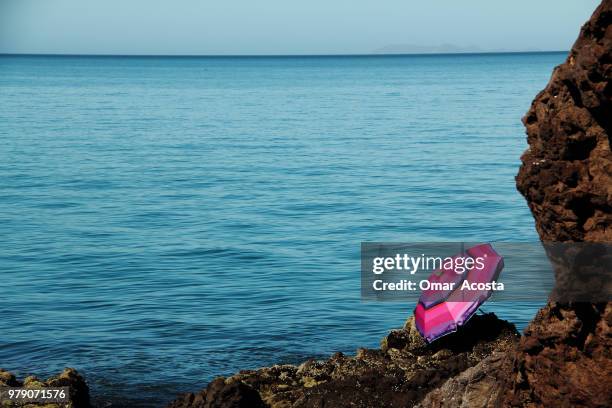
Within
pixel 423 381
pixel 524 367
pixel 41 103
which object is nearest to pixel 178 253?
pixel 423 381

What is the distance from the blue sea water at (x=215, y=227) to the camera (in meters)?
26.5

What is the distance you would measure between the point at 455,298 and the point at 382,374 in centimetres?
257

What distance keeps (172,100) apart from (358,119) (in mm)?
39530

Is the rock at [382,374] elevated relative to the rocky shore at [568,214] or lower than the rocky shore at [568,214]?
lower

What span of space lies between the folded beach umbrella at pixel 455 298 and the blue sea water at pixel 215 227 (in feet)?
17.7

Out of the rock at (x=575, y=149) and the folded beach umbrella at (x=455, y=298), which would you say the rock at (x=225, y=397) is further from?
the rock at (x=575, y=149)

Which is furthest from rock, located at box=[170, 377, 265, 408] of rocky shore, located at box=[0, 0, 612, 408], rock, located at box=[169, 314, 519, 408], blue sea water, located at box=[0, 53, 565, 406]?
blue sea water, located at box=[0, 53, 565, 406]

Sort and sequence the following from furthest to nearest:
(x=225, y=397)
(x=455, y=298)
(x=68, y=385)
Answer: (x=455, y=298) < (x=68, y=385) < (x=225, y=397)

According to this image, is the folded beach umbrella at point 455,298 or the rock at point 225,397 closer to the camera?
the rock at point 225,397

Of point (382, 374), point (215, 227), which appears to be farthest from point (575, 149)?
point (215, 227)

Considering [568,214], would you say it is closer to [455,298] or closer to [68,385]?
[455,298]

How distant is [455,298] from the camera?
1986cm

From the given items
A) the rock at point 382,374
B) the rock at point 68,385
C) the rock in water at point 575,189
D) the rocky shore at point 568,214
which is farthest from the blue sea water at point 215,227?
the rock in water at point 575,189

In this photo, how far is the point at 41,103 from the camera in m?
130
